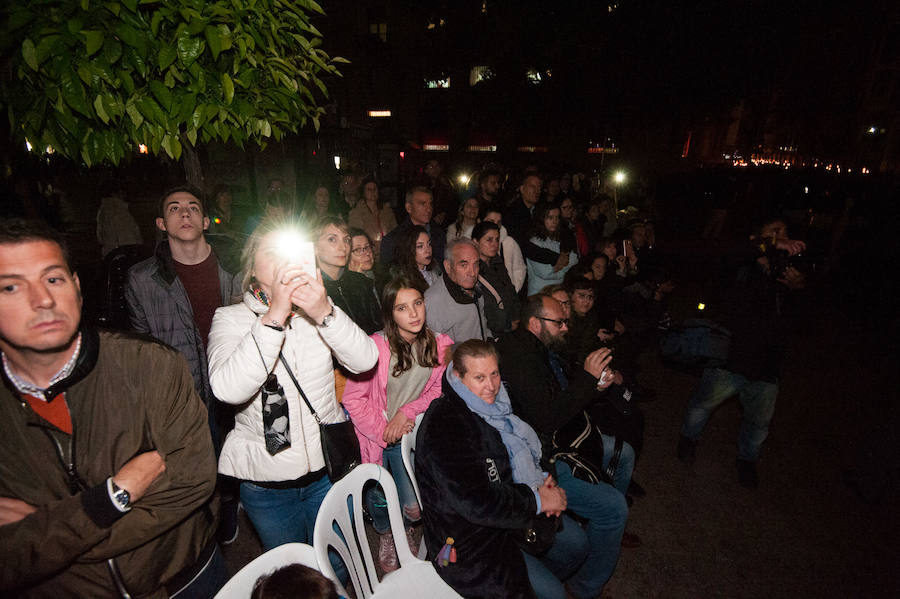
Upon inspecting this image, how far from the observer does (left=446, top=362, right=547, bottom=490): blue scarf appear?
7.73 ft

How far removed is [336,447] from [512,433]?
3.35 feet

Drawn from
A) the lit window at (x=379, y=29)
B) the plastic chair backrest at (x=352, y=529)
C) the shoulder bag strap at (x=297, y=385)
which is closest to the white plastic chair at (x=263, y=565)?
the plastic chair backrest at (x=352, y=529)

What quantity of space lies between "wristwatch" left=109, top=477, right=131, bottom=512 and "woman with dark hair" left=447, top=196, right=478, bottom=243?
504 cm

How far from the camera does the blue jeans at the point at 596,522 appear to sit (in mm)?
2736

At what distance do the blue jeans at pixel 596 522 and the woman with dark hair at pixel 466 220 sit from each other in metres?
4.02

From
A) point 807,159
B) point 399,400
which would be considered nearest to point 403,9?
point 399,400

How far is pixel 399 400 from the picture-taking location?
2.97m

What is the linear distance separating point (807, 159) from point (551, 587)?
50432mm

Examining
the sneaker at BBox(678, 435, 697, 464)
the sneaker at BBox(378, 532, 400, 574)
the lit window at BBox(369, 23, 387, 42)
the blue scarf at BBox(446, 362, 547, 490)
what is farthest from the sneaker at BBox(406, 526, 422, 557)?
the lit window at BBox(369, 23, 387, 42)

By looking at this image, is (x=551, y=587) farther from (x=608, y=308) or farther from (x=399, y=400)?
(x=608, y=308)

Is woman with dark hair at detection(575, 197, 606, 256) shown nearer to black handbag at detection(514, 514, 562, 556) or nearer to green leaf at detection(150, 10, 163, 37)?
black handbag at detection(514, 514, 562, 556)

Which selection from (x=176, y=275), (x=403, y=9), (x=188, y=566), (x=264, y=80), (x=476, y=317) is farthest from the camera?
(x=403, y=9)

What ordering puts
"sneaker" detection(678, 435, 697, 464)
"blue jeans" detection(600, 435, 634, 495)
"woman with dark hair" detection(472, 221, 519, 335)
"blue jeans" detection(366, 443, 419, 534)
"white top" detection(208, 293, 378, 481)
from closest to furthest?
1. "white top" detection(208, 293, 378, 481)
2. "blue jeans" detection(366, 443, 419, 534)
3. "blue jeans" detection(600, 435, 634, 495)
4. "woman with dark hair" detection(472, 221, 519, 335)
5. "sneaker" detection(678, 435, 697, 464)

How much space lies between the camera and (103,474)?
4.88 feet
